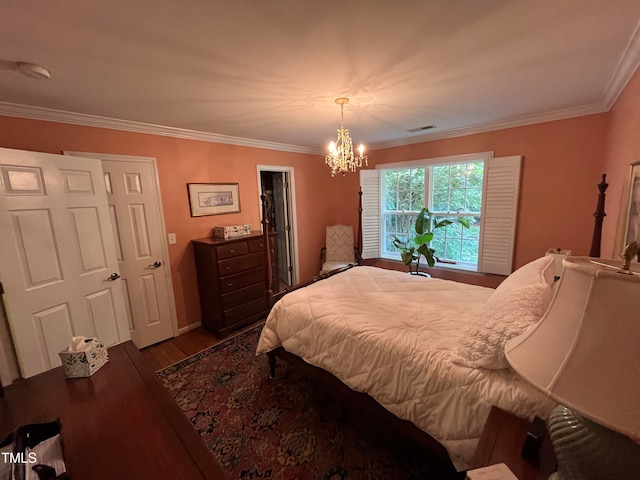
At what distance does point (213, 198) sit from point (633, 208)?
3.76 meters

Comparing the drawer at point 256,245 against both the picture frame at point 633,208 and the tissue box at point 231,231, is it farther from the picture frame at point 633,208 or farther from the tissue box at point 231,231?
the picture frame at point 633,208

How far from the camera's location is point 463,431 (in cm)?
117

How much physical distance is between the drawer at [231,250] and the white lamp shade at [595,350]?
2829mm

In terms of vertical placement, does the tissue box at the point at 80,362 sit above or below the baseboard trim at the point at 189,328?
above

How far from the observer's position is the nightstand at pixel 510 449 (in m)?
0.82

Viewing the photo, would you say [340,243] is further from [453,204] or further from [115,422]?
[115,422]

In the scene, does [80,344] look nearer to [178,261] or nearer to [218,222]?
[178,261]

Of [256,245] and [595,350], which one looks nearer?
[595,350]

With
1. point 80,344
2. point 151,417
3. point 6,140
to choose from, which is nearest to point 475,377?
point 151,417

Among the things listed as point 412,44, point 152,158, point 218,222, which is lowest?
point 218,222

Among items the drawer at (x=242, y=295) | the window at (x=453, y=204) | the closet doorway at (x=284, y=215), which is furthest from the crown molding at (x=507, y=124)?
the drawer at (x=242, y=295)

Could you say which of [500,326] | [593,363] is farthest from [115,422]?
[500,326]

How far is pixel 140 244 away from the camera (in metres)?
2.76

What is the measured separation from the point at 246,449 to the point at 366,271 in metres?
1.84
